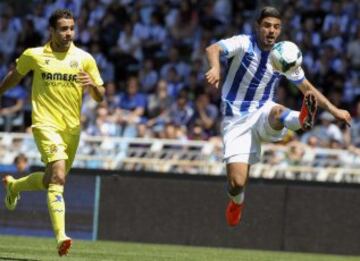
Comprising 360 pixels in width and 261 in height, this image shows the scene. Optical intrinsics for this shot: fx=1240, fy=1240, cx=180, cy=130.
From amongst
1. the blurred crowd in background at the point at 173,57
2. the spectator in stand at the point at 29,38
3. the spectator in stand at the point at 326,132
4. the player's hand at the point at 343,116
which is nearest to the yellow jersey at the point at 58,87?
the player's hand at the point at 343,116

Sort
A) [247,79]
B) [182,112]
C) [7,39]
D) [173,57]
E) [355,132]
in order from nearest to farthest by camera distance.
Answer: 1. [247,79]
2. [355,132]
3. [182,112]
4. [173,57]
5. [7,39]

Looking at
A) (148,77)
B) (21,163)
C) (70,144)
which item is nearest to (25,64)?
(70,144)

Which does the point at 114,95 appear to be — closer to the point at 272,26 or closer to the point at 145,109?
the point at 145,109

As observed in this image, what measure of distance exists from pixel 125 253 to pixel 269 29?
302cm

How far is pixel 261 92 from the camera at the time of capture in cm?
1270

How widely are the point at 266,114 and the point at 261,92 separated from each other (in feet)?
0.91

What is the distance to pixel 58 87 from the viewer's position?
12.3 meters

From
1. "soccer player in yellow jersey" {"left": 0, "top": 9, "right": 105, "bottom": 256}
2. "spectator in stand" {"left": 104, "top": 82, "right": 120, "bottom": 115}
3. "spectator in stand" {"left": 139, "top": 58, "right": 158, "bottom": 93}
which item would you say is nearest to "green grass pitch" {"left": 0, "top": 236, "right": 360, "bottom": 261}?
"soccer player in yellow jersey" {"left": 0, "top": 9, "right": 105, "bottom": 256}

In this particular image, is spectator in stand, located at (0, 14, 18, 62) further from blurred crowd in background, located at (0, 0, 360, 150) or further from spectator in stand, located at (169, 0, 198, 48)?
spectator in stand, located at (169, 0, 198, 48)

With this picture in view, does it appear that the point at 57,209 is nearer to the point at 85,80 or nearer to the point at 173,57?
the point at 85,80

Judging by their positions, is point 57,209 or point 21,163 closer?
point 57,209

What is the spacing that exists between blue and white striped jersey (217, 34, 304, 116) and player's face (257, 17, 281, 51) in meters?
0.17

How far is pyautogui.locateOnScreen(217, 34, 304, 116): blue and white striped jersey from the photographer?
1260cm

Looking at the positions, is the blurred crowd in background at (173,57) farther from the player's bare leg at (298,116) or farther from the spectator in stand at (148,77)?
the player's bare leg at (298,116)
